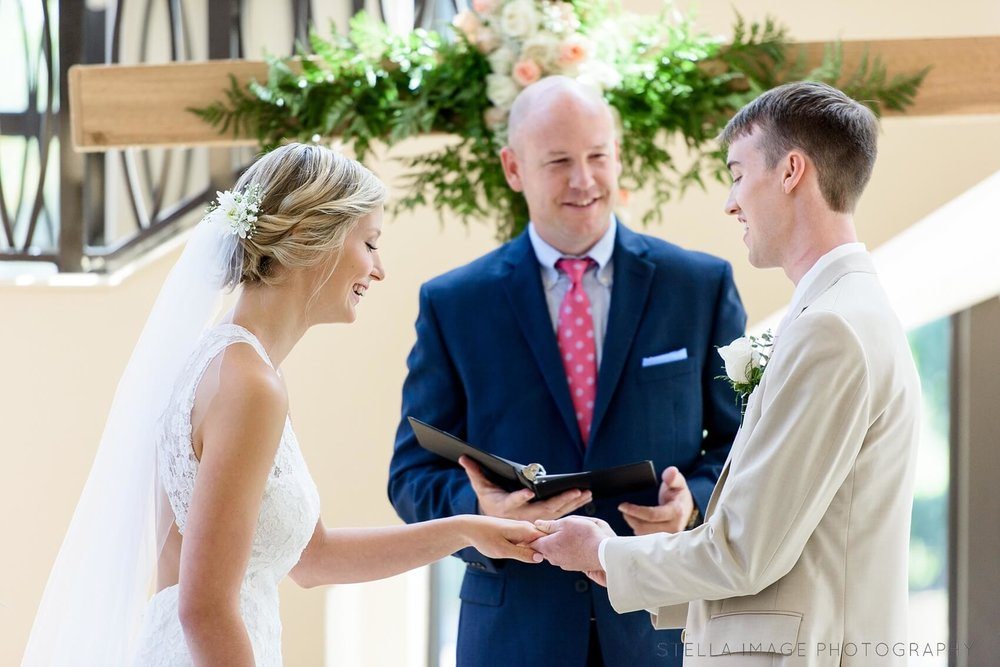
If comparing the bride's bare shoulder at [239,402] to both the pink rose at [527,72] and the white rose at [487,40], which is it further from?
the white rose at [487,40]

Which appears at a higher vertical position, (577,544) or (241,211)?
(241,211)

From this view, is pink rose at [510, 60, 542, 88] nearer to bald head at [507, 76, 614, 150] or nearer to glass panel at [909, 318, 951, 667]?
bald head at [507, 76, 614, 150]

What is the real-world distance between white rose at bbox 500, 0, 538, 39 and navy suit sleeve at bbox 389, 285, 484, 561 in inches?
32.6

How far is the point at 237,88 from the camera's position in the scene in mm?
3459

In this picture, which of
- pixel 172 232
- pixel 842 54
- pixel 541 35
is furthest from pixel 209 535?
pixel 172 232

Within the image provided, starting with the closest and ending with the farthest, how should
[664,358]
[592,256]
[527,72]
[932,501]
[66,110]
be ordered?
[664,358] < [592,256] < [527,72] < [932,501] < [66,110]

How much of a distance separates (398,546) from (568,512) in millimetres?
370

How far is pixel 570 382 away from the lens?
2.76m

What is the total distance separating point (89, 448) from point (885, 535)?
14.2ft

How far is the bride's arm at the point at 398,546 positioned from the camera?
94.0 inches

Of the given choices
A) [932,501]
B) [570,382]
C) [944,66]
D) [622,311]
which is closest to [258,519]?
[570,382]

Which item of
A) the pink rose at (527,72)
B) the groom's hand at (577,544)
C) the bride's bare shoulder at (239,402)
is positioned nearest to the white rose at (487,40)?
the pink rose at (527,72)

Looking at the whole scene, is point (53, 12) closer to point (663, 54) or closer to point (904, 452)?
point (663, 54)

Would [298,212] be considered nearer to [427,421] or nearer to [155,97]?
[427,421]
